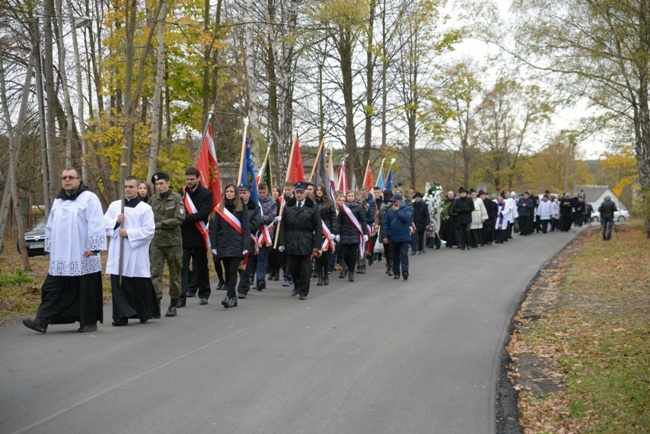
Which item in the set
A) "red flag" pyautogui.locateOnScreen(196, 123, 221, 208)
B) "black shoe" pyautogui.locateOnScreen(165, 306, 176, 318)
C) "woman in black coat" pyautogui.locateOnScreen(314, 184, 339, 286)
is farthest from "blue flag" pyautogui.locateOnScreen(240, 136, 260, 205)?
"black shoe" pyautogui.locateOnScreen(165, 306, 176, 318)

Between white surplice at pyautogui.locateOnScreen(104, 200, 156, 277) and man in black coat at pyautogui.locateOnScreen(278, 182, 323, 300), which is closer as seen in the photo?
white surplice at pyautogui.locateOnScreen(104, 200, 156, 277)

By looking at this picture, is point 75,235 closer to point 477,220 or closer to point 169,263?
point 169,263

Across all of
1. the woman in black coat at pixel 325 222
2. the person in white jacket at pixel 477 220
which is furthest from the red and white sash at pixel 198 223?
the person in white jacket at pixel 477 220

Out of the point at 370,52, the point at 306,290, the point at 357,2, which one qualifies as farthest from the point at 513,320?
the point at 370,52

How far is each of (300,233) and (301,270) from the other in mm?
649

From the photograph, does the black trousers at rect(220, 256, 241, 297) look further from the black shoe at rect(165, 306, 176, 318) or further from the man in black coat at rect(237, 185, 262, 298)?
the black shoe at rect(165, 306, 176, 318)

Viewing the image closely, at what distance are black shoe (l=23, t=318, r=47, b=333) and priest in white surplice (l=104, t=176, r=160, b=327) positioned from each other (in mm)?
1007

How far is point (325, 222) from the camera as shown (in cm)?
1628

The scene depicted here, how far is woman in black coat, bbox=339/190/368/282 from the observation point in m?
16.6

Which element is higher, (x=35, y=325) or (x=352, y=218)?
(x=352, y=218)

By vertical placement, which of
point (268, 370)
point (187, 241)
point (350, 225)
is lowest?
point (268, 370)

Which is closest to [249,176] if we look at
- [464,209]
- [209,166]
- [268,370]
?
[209,166]

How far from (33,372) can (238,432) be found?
8.81 feet

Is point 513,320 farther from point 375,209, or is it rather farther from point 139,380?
point 375,209
